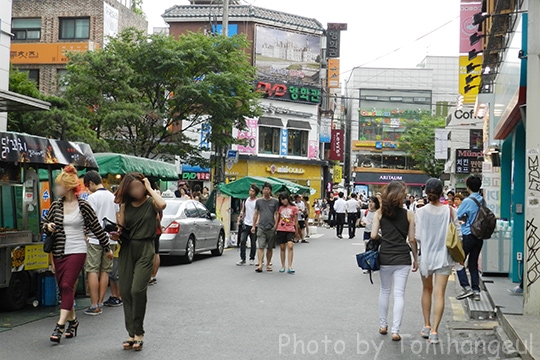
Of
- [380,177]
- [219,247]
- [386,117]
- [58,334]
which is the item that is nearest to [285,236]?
[219,247]

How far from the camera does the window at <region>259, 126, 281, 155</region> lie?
4659 cm

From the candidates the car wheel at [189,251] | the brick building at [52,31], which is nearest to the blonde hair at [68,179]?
the car wheel at [189,251]

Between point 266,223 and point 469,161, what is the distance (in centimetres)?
2205

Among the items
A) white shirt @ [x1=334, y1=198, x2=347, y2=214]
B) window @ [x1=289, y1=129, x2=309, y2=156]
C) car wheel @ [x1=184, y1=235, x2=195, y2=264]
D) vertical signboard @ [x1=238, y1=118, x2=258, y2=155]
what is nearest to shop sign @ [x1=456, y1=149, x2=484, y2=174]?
white shirt @ [x1=334, y1=198, x2=347, y2=214]

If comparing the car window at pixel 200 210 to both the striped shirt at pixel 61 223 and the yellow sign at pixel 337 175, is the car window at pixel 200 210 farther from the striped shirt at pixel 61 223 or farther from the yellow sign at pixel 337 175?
the yellow sign at pixel 337 175

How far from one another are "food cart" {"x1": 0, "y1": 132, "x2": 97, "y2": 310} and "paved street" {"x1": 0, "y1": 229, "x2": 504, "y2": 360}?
3.37ft

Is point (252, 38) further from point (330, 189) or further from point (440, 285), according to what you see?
point (440, 285)

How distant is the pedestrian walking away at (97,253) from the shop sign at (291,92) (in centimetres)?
3701

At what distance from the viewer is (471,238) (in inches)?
432

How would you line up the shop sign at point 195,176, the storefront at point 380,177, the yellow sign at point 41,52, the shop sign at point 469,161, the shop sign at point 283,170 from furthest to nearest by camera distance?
the storefront at point 380,177 < the shop sign at point 283,170 < the shop sign at point 195,176 < the yellow sign at point 41,52 < the shop sign at point 469,161

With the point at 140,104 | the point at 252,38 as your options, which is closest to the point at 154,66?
the point at 140,104

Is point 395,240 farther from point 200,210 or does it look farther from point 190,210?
point 200,210

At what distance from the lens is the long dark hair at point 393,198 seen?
26.5 ft

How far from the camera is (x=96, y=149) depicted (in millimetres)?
23469
